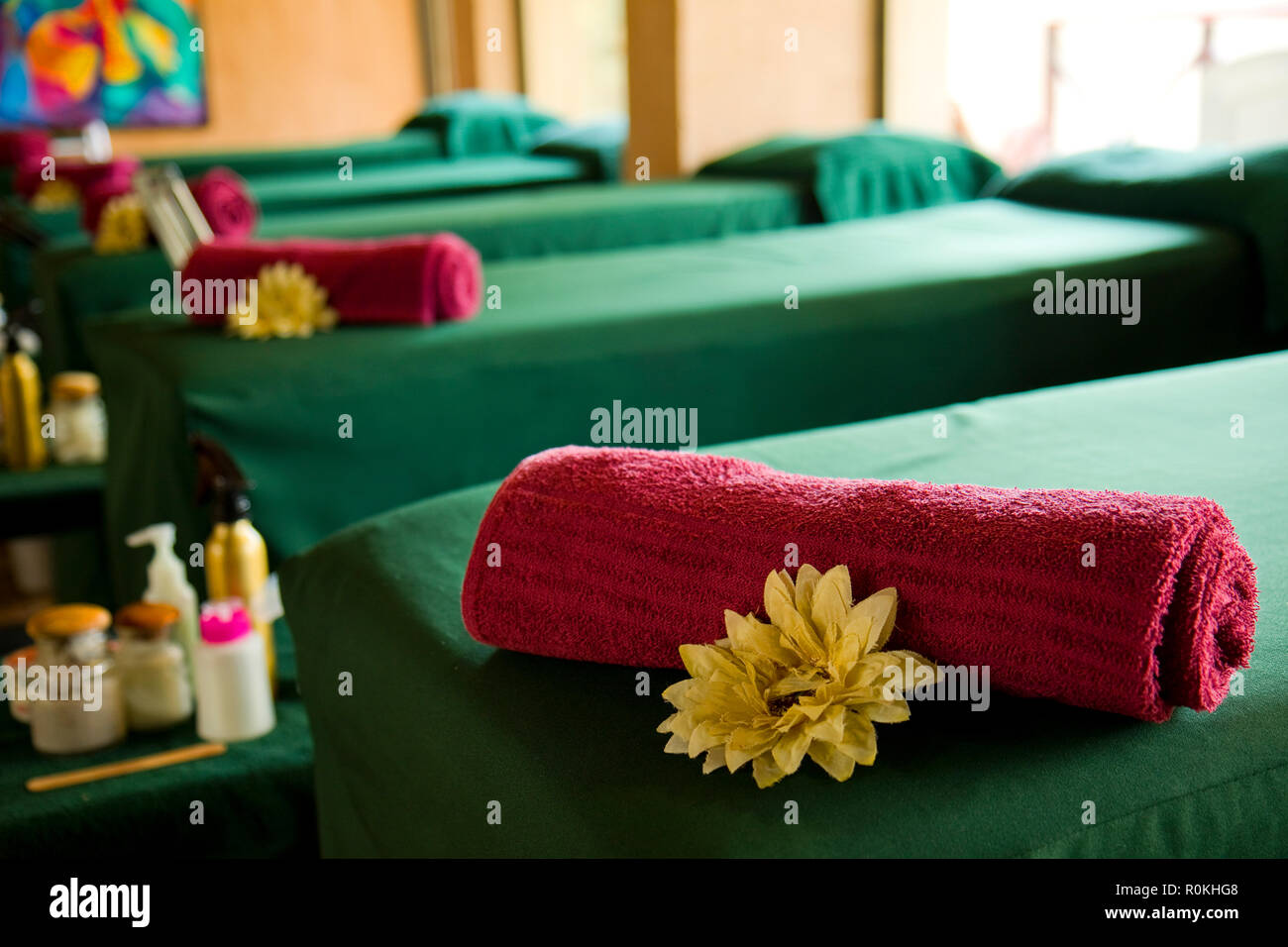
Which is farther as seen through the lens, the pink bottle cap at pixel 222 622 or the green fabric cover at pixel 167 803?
the pink bottle cap at pixel 222 622

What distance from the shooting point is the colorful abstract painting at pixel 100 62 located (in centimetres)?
610

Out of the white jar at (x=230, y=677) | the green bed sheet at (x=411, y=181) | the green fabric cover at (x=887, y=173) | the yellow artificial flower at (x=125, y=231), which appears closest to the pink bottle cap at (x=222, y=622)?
the white jar at (x=230, y=677)

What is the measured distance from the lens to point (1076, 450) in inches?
42.9

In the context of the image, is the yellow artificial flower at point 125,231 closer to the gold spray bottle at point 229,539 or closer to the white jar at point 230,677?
the gold spray bottle at point 229,539

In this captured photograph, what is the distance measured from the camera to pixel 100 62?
625cm

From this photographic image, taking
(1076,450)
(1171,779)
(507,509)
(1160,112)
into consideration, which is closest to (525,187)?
(1160,112)

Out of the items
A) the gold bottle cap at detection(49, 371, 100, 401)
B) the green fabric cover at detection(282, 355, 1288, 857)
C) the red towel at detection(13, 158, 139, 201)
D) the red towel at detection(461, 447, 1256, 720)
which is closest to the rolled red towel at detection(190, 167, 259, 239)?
the gold bottle cap at detection(49, 371, 100, 401)

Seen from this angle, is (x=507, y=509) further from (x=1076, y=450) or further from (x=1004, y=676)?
(x=1076, y=450)

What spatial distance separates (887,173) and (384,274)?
5.45 feet

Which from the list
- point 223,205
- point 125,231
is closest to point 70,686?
point 223,205

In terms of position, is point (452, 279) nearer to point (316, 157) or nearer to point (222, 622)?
point (222, 622)

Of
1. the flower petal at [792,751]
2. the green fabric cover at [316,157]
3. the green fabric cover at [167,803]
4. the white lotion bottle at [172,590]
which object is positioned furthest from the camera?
the green fabric cover at [316,157]

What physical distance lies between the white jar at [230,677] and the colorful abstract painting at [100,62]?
5595 mm

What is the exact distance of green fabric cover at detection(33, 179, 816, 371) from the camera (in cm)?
255
